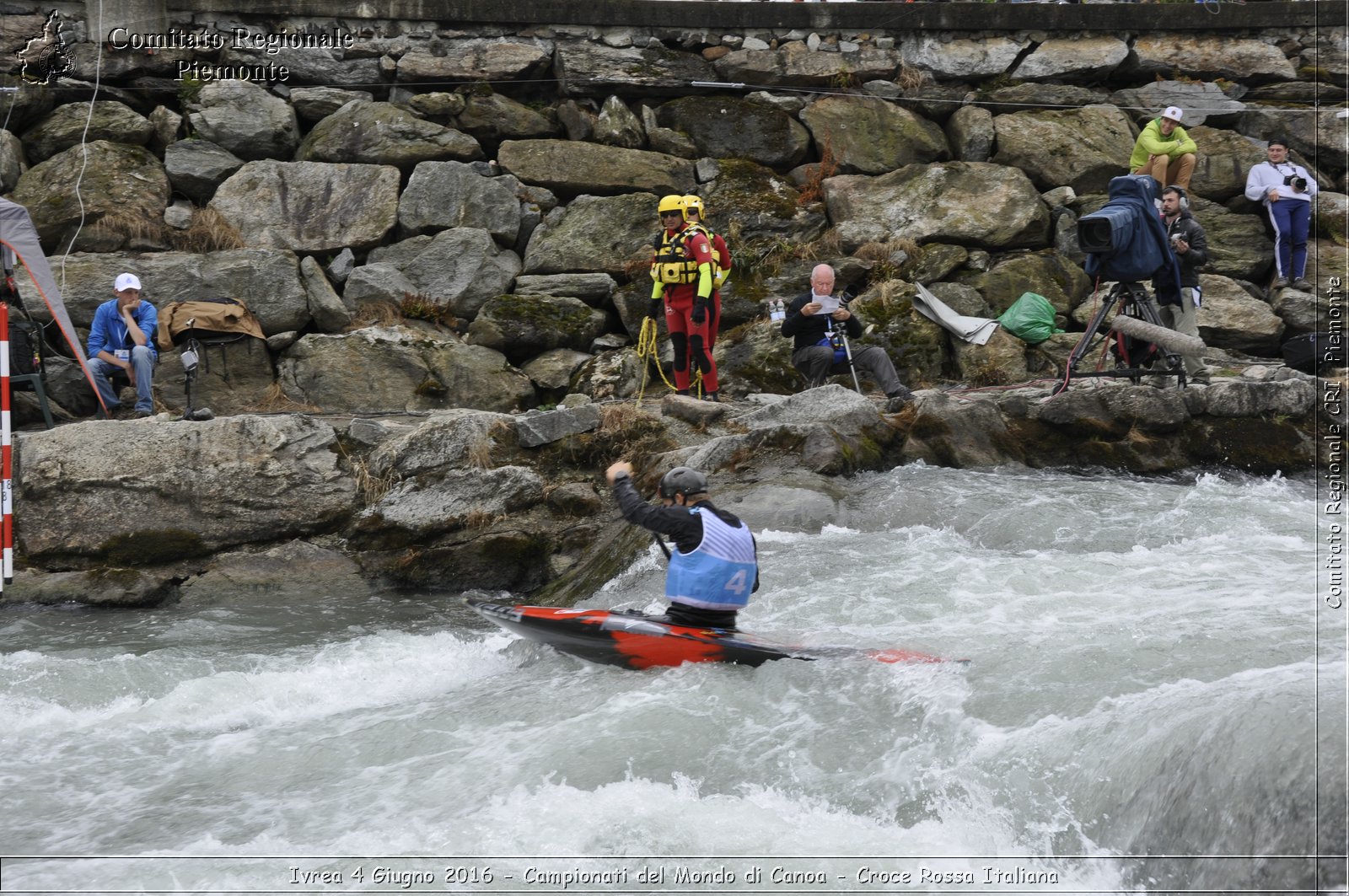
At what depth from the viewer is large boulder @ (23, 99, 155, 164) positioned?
1170cm

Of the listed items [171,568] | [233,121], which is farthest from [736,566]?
[233,121]

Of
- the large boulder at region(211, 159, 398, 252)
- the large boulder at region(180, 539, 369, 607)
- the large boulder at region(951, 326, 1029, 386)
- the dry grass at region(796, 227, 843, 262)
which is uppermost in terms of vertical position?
the large boulder at region(211, 159, 398, 252)

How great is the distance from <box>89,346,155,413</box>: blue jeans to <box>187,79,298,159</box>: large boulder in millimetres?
3613

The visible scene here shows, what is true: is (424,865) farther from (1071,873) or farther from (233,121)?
(233,121)

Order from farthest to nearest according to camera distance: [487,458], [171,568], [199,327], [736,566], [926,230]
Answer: [926,230] → [199,327] → [487,458] → [171,568] → [736,566]

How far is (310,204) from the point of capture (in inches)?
473

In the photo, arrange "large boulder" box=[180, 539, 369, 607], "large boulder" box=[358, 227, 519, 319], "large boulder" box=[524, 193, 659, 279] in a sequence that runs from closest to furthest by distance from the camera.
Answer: "large boulder" box=[180, 539, 369, 607] → "large boulder" box=[358, 227, 519, 319] → "large boulder" box=[524, 193, 659, 279]

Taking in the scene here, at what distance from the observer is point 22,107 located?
38.4 feet

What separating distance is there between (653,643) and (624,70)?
9150 mm

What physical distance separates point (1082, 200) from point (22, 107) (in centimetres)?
1109

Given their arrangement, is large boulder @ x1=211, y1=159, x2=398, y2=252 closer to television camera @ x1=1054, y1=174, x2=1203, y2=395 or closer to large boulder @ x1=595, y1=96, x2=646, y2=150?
large boulder @ x1=595, y1=96, x2=646, y2=150

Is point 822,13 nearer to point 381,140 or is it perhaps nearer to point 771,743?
point 381,140

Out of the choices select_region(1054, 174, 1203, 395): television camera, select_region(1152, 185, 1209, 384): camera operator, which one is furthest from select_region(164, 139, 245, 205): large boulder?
select_region(1152, 185, 1209, 384): camera operator

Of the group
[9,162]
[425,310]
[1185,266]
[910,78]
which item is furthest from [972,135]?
[9,162]
